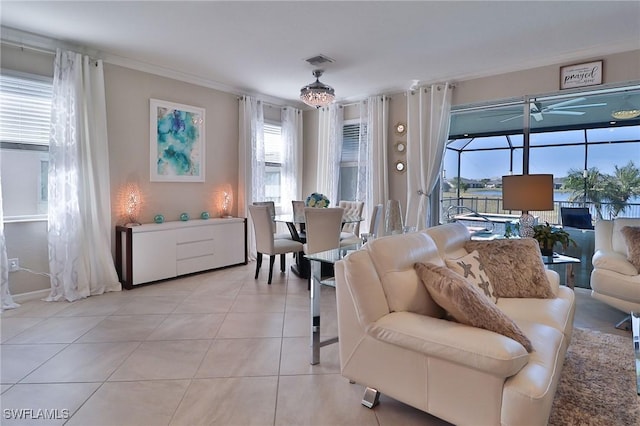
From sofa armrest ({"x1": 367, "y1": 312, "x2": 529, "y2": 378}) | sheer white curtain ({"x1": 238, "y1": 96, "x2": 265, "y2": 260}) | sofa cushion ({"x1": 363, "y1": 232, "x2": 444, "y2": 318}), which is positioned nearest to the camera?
sofa armrest ({"x1": 367, "y1": 312, "x2": 529, "y2": 378})

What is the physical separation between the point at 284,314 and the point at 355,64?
2975 mm

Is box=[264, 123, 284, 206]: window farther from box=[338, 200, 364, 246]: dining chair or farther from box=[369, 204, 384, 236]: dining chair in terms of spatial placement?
box=[369, 204, 384, 236]: dining chair

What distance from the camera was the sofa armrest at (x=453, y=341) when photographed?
143 cm

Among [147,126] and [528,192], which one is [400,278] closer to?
[528,192]

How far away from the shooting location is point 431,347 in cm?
159

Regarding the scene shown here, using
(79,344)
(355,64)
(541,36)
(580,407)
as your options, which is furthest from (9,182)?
(541,36)

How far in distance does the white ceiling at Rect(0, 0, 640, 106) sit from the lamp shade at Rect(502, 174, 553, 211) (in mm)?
1396

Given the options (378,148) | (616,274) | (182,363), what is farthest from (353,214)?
(182,363)

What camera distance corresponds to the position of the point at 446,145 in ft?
16.3

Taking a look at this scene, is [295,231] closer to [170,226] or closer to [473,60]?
[170,226]

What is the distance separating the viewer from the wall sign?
3816 mm

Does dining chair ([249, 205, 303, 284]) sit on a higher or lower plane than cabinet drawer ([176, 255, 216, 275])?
higher

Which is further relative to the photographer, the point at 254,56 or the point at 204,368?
the point at 254,56

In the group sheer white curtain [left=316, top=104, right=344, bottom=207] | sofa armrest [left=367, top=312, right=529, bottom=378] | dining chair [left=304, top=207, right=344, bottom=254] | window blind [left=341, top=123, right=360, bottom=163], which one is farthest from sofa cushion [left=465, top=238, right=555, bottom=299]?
window blind [left=341, top=123, right=360, bottom=163]
